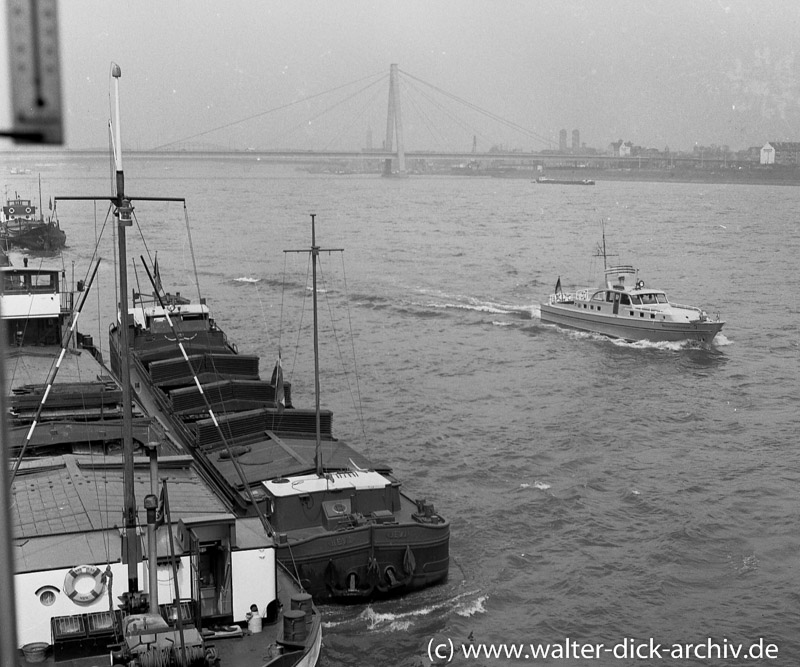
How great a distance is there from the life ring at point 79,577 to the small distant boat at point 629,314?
35.9 metres

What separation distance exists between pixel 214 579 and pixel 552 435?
19.0m

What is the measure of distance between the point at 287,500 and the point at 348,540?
1.44m

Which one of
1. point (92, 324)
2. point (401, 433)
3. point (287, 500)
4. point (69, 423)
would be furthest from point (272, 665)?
point (92, 324)

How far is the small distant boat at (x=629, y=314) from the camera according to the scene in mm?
44906

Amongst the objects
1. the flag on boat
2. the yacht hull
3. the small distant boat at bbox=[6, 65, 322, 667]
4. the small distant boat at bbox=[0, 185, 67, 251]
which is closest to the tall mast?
the small distant boat at bbox=[6, 65, 322, 667]

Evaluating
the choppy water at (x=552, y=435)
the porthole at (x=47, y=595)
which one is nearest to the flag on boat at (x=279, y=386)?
the choppy water at (x=552, y=435)

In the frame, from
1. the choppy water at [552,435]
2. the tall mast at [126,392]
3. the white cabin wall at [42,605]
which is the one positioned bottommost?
the choppy water at [552,435]

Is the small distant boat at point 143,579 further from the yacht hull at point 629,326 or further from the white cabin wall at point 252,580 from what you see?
the yacht hull at point 629,326

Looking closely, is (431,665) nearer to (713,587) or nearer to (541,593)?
(541,593)

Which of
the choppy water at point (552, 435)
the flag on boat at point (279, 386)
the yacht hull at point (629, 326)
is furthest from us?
the yacht hull at point (629, 326)

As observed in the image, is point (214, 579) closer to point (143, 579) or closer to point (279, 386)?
point (143, 579)

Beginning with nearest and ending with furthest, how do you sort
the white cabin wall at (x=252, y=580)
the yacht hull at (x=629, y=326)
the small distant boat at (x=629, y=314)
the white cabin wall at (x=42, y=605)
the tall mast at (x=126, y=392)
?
the white cabin wall at (x=42, y=605), the tall mast at (x=126, y=392), the white cabin wall at (x=252, y=580), the yacht hull at (x=629, y=326), the small distant boat at (x=629, y=314)

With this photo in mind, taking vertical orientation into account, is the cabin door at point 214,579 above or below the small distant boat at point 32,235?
below

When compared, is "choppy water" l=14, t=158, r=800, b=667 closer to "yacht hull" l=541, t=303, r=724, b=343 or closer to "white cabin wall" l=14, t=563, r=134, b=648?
"yacht hull" l=541, t=303, r=724, b=343
